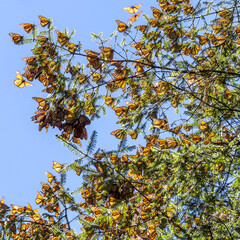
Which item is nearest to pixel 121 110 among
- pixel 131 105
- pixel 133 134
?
pixel 131 105

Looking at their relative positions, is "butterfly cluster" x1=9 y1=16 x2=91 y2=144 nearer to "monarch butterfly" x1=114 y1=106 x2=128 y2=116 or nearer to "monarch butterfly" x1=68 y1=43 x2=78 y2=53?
"monarch butterfly" x1=68 y1=43 x2=78 y2=53

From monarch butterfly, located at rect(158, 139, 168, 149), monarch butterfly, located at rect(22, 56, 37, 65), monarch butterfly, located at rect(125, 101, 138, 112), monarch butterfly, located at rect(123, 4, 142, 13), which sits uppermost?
monarch butterfly, located at rect(123, 4, 142, 13)

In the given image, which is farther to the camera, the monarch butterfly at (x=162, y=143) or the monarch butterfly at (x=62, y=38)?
the monarch butterfly at (x=162, y=143)

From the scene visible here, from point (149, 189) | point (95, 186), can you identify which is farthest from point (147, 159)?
point (95, 186)

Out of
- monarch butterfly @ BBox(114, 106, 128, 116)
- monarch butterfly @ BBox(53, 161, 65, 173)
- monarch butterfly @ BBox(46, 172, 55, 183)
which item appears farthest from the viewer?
monarch butterfly @ BBox(114, 106, 128, 116)

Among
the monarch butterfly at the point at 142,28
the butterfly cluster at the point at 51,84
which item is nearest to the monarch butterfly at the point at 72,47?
the butterfly cluster at the point at 51,84

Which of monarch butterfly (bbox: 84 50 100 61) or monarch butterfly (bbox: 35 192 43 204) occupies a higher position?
monarch butterfly (bbox: 84 50 100 61)

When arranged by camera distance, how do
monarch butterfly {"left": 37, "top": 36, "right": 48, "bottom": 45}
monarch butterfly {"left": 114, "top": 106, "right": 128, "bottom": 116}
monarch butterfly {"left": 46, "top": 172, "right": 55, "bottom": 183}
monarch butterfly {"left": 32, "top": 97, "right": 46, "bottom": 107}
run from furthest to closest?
monarch butterfly {"left": 114, "top": 106, "right": 128, "bottom": 116}, monarch butterfly {"left": 46, "top": 172, "right": 55, "bottom": 183}, monarch butterfly {"left": 32, "top": 97, "right": 46, "bottom": 107}, monarch butterfly {"left": 37, "top": 36, "right": 48, "bottom": 45}

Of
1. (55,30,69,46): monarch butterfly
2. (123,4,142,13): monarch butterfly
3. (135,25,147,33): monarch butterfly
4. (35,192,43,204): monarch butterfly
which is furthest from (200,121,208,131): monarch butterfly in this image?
(35,192,43,204): monarch butterfly

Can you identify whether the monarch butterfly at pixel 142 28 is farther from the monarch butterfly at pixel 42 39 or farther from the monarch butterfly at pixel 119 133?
the monarch butterfly at pixel 119 133

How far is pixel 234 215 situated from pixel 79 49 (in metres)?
2.13

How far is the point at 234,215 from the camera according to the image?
2.84 metres

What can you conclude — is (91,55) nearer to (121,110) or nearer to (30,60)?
(30,60)

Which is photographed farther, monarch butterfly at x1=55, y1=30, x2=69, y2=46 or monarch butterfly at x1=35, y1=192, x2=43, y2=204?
monarch butterfly at x1=35, y1=192, x2=43, y2=204
